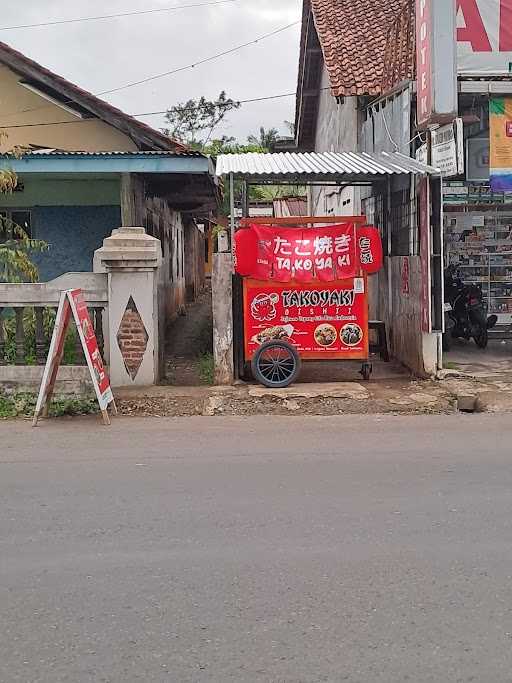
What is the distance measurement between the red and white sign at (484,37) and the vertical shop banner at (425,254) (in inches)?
80.8

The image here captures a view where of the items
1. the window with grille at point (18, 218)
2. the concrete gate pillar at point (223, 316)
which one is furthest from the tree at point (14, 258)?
the window with grille at point (18, 218)

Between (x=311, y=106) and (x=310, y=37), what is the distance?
3497 millimetres

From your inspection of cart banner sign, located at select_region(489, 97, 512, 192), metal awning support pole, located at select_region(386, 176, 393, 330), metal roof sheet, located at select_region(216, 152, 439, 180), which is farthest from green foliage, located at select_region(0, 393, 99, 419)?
cart banner sign, located at select_region(489, 97, 512, 192)

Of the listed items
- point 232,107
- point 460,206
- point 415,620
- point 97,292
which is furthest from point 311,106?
point 232,107

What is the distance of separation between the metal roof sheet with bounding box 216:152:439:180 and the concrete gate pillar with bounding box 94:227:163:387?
141cm

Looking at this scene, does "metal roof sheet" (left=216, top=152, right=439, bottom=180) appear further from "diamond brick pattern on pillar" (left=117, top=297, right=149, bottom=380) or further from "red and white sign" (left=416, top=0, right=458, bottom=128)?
"diamond brick pattern on pillar" (left=117, top=297, right=149, bottom=380)

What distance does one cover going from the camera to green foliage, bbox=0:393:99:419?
8.83 metres

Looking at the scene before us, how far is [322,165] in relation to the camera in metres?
10.5

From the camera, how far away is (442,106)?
9.69 meters

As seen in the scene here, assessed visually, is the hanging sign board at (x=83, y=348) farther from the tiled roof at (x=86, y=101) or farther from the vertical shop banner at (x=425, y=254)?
the tiled roof at (x=86, y=101)

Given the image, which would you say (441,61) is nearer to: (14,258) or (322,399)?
(322,399)

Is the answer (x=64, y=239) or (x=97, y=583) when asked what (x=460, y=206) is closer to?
(x=64, y=239)

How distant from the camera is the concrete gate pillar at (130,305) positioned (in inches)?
384

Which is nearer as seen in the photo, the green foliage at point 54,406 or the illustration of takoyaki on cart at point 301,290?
the green foliage at point 54,406
